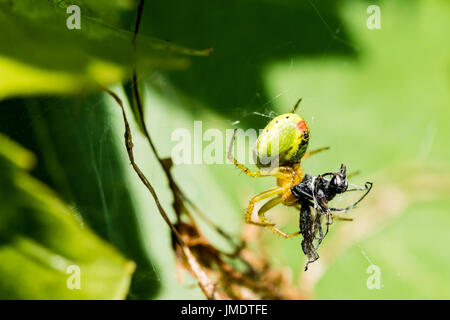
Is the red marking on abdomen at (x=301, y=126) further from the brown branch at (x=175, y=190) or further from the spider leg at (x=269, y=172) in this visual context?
the brown branch at (x=175, y=190)

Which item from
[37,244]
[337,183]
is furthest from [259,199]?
[37,244]

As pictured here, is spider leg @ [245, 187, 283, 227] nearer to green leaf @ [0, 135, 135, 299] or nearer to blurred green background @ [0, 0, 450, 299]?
blurred green background @ [0, 0, 450, 299]

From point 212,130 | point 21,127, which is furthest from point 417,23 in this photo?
point 21,127

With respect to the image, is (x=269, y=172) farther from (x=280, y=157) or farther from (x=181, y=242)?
(x=181, y=242)

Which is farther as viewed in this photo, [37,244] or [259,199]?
[259,199]

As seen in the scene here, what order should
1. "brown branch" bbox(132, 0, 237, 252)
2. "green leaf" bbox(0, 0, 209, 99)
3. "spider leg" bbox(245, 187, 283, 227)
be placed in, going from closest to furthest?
1. "green leaf" bbox(0, 0, 209, 99)
2. "brown branch" bbox(132, 0, 237, 252)
3. "spider leg" bbox(245, 187, 283, 227)

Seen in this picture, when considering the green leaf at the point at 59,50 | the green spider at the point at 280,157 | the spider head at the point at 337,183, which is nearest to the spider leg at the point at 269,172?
the green spider at the point at 280,157

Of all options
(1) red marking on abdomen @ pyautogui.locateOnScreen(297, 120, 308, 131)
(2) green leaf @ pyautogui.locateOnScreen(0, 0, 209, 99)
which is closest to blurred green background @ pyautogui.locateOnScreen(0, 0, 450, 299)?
(2) green leaf @ pyautogui.locateOnScreen(0, 0, 209, 99)

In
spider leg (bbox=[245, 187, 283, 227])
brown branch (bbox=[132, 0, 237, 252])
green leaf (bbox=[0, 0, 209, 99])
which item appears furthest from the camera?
spider leg (bbox=[245, 187, 283, 227])
